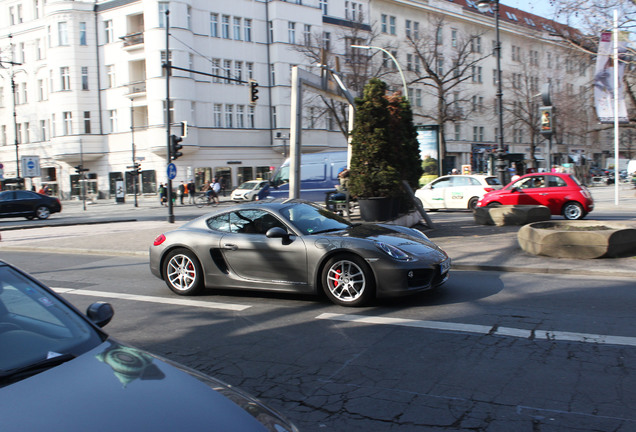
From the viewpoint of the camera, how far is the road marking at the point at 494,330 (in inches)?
207

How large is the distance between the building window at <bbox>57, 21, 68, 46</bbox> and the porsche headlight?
1972 inches

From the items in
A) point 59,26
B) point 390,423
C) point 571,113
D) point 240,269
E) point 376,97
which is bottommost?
point 390,423

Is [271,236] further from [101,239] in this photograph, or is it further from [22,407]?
[101,239]

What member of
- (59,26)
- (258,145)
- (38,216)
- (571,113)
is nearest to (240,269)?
(38,216)

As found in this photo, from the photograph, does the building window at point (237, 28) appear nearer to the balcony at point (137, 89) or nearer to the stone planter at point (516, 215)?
the balcony at point (137, 89)

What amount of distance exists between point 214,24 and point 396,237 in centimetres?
4406

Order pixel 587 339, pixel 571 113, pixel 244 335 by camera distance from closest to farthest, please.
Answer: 1. pixel 587 339
2. pixel 244 335
3. pixel 571 113

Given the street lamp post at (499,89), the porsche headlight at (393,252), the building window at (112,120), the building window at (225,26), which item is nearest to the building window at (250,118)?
the building window at (225,26)

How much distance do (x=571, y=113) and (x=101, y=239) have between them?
89.9 ft

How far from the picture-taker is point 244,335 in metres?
5.98

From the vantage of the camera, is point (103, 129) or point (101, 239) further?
point (103, 129)

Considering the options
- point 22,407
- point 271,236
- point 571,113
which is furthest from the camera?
point 571,113

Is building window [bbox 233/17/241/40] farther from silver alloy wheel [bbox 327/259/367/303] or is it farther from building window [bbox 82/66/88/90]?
silver alloy wheel [bbox 327/259/367/303]

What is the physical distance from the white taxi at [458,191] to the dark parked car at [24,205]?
19645 millimetres
